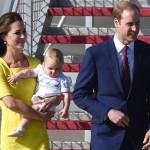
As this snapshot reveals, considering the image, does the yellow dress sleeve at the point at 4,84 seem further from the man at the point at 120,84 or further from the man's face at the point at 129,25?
the man's face at the point at 129,25

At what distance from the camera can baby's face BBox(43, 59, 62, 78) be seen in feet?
16.9

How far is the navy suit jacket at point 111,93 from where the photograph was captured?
458cm

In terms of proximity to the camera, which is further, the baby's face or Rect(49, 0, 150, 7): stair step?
Result: Rect(49, 0, 150, 7): stair step

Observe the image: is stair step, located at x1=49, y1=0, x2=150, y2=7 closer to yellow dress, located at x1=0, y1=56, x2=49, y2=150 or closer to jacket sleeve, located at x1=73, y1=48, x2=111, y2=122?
yellow dress, located at x1=0, y1=56, x2=49, y2=150

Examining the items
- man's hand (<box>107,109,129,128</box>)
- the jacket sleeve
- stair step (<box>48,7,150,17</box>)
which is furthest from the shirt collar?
stair step (<box>48,7,150,17</box>)

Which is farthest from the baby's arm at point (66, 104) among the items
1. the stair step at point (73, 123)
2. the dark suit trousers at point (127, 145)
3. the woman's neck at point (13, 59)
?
the stair step at point (73, 123)

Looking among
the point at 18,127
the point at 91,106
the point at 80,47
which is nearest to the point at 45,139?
the point at 18,127

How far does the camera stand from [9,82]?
194 inches

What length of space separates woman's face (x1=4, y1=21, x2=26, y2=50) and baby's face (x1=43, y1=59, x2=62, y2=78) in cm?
30

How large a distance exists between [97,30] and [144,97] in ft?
7.01

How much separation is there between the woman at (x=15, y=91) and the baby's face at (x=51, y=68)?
0.19 m

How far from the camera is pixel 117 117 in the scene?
4465 millimetres

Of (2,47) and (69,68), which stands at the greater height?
(2,47)

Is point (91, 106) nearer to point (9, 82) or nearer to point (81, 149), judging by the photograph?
point (9, 82)
